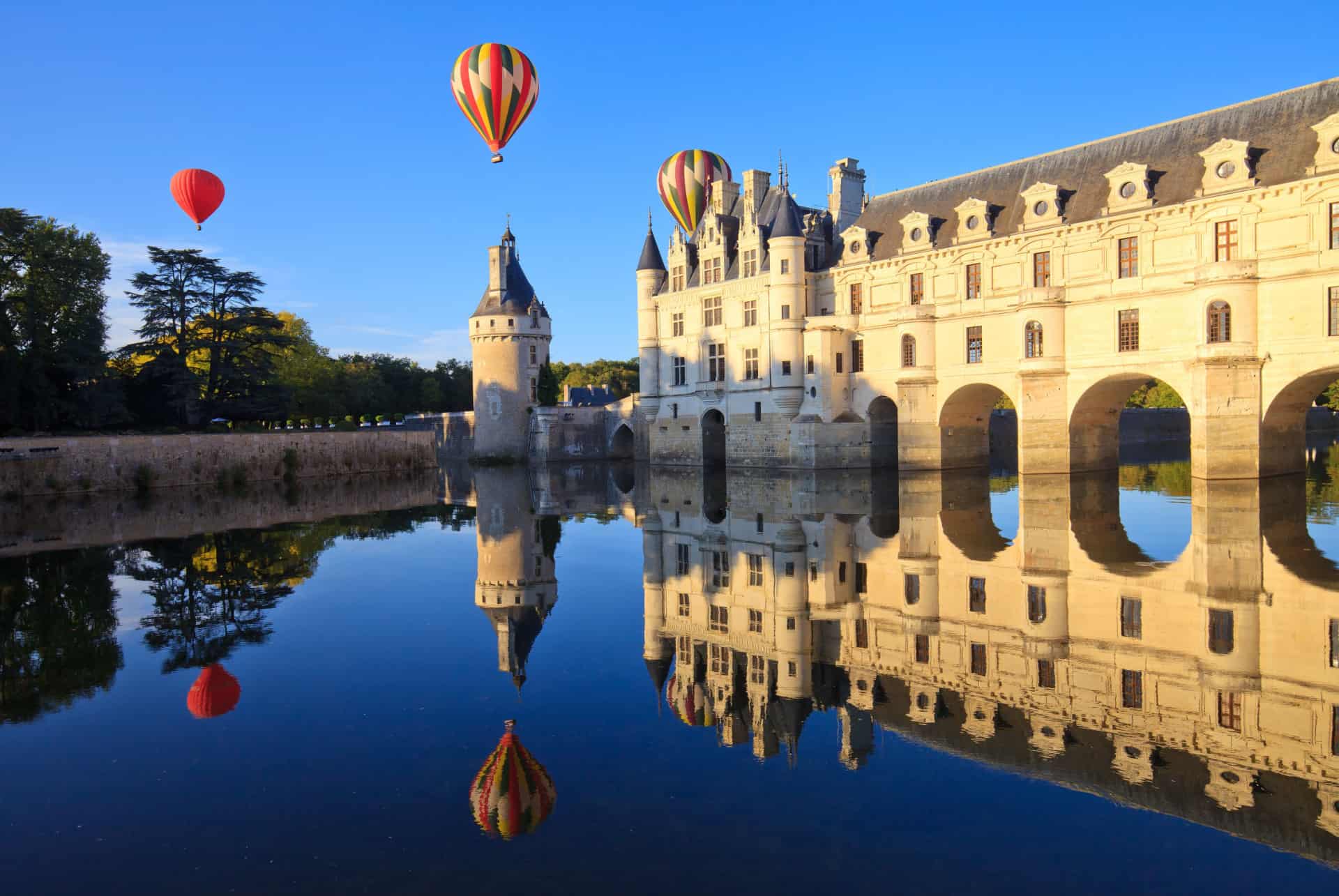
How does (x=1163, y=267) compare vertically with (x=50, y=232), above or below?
below

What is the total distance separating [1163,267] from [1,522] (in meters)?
32.1

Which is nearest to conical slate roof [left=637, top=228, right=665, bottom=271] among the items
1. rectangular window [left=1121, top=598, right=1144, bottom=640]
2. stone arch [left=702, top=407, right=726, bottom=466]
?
stone arch [left=702, top=407, right=726, bottom=466]

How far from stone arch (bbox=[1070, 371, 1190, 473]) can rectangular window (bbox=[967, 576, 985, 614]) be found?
17.2 meters

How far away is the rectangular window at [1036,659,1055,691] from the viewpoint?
727cm

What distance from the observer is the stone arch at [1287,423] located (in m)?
22.1

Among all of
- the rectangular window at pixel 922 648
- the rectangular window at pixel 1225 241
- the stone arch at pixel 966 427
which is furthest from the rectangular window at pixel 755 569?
the stone arch at pixel 966 427

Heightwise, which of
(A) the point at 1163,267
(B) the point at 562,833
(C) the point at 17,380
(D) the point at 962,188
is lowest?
(B) the point at 562,833

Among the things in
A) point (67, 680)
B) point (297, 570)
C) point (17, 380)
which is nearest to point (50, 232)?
point (17, 380)

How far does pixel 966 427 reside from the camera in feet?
103

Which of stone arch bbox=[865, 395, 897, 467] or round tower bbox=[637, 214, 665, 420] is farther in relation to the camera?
round tower bbox=[637, 214, 665, 420]

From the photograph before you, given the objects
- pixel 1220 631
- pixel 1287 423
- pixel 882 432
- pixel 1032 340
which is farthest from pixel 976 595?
pixel 882 432

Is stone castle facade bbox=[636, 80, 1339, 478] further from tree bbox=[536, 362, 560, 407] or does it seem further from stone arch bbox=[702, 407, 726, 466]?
tree bbox=[536, 362, 560, 407]

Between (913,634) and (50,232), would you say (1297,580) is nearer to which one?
(913,634)

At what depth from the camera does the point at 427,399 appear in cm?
6912
